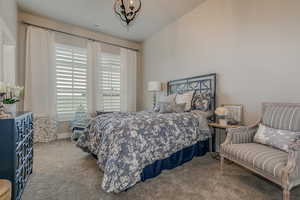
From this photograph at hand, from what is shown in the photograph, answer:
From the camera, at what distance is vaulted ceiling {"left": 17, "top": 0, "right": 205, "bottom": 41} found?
3.25 m

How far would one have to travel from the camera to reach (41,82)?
3.75 meters

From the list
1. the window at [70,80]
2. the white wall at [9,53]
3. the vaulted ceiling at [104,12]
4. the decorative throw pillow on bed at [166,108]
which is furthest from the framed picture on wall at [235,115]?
the white wall at [9,53]

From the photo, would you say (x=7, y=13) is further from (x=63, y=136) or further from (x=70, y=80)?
(x=63, y=136)

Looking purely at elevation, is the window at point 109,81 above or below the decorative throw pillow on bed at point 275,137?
above

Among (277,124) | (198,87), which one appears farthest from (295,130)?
(198,87)

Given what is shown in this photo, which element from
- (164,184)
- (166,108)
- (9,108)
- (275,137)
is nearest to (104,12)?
(166,108)

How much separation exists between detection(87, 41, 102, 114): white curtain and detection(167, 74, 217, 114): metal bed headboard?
2225 millimetres

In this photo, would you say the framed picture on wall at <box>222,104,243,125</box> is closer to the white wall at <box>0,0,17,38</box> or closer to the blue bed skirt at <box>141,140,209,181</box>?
the blue bed skirt at <box>141,140,209,181</box>

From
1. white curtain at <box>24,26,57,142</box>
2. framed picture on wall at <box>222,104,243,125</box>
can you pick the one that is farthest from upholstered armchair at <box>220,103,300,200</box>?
white curtain at <box>24,26,57,142</box>

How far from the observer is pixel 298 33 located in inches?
80.7

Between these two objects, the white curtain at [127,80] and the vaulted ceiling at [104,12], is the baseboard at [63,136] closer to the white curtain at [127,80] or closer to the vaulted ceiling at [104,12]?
the white curtain at [127,80]

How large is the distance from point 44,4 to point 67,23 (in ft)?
2.63

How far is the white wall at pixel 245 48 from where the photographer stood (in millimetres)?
2148

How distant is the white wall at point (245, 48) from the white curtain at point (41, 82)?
130 inches
